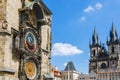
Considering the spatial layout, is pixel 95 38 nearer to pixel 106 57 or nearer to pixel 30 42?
pixel 106 57

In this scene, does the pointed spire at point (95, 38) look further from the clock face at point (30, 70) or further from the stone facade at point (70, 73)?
the clock face at point (30, 70)

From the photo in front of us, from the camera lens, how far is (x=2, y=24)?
19047 millimetres

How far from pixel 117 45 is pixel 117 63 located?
7.73 meters

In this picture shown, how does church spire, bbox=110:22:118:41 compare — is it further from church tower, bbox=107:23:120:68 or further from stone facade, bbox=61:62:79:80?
stone facade, bbox=61:62:79:80

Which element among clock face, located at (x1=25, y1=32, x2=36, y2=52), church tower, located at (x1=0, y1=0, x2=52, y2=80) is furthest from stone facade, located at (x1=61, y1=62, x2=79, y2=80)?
clock face, located at (x1=25, y1=32, x2=36, y2=52)

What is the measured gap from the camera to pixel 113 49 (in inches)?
4619

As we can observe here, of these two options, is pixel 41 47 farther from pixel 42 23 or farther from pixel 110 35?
pixel 110 35

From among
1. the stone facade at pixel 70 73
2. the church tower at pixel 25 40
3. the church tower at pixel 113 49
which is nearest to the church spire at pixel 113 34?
the church tower at pixel 113 49

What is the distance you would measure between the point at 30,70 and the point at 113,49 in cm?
9837

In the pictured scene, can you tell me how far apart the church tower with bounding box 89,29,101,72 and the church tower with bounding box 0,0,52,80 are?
9678 centimetres

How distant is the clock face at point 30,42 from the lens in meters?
21.7

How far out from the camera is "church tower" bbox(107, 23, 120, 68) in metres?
115

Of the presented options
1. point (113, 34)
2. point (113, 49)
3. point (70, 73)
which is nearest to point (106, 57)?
point (113, 49)

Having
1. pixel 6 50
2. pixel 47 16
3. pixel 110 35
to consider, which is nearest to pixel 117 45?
pixel 110 35
